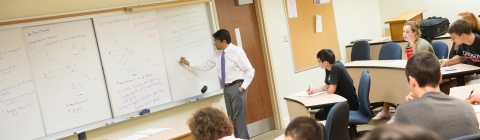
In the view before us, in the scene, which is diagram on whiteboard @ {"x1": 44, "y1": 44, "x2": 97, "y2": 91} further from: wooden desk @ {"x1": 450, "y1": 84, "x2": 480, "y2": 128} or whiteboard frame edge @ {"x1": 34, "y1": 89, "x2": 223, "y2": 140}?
wooden desk @ {"x1": 450, "y1": 84, "x2": 480, "y2": 128}

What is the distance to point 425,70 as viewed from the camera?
8.64 ft

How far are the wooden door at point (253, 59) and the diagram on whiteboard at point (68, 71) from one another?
198cm

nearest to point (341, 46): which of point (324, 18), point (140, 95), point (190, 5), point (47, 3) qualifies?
point (324, 18)

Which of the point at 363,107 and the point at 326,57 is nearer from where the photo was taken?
the point at 363,107

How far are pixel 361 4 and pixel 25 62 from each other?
556cm

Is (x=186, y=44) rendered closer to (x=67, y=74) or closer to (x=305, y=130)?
(x=67, y=74)

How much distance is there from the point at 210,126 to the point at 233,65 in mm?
2701

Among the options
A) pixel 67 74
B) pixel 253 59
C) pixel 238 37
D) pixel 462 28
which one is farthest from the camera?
pixel 253 59

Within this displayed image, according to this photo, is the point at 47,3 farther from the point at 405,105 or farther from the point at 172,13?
the point at 405,105

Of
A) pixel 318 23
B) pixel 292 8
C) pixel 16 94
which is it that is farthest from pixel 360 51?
pixel 16 94

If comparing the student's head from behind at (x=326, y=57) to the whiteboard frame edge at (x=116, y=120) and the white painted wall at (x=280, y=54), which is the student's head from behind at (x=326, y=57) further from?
the white painted wall at (x=280, y=54)

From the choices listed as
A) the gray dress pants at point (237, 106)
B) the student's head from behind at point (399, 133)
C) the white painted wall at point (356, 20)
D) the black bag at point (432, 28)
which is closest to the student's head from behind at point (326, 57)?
the gray dress pants at point (237, 106)

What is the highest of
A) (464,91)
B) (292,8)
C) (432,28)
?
(292,8)

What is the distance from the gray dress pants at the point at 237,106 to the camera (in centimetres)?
597
